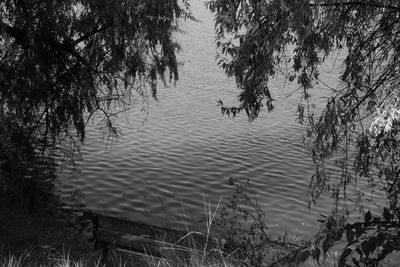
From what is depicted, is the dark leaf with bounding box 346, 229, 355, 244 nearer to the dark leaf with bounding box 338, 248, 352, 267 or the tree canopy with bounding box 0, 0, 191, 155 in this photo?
the dark leaf with bounding box 338, 248, 352, 267

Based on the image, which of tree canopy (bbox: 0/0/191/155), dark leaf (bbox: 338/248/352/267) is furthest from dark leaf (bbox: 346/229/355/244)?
tree canopy (bbox: 0/0/191/155)

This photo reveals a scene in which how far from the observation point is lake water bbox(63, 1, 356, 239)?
12.3 meters

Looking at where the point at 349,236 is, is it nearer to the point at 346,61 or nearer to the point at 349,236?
the point at 349,236

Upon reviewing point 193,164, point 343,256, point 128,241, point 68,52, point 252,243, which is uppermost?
point 68,52

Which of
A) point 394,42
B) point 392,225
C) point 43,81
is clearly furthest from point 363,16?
point 43,81

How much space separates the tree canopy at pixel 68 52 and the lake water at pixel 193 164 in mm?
3176

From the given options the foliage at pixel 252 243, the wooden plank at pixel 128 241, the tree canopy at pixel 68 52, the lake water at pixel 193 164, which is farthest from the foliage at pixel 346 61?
the lake water at pixel 193 164

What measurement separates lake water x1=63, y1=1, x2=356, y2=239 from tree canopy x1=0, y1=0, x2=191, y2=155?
3.18 meters

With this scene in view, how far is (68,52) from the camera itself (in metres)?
9.88

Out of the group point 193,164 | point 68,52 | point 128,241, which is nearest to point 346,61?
point 128,241

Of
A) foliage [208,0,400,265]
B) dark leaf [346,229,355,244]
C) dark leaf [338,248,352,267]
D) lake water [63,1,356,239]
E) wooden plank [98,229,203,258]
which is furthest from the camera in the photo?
lake water [63,1,356,239]

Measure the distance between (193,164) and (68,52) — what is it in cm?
672

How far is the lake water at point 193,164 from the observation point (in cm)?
1232

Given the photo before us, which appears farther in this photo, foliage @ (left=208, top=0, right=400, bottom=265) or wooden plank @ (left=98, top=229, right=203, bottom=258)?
wooden plank @ (left=98, top=229, right=203, bottom=258)
